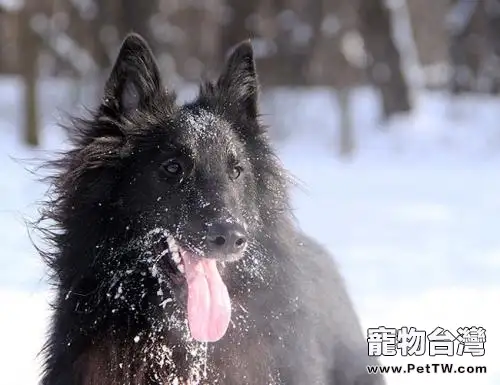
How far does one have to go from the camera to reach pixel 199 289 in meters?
3.87

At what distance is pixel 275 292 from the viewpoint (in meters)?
4.11

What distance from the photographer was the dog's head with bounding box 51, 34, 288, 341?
3.85 metres

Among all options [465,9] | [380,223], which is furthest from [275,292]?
[465,9]

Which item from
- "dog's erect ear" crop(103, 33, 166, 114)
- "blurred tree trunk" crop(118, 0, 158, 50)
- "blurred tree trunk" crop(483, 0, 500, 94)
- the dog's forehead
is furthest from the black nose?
"blurred tree trunk" crop(483, 0, 500, 94)

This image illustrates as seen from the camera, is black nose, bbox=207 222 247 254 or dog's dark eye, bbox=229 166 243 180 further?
dog's dark eye, bbox=229 166 243 180

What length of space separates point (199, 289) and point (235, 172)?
660 millimetres

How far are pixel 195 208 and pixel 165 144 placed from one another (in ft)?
1.38

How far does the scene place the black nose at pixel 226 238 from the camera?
12.1 feet

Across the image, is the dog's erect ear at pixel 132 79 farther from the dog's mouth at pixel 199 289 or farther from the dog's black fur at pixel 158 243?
the dog's mouth at pixel 199 289

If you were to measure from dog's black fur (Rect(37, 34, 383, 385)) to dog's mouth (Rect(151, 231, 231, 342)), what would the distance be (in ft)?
0.13

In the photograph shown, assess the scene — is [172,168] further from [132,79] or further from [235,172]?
[132,79]

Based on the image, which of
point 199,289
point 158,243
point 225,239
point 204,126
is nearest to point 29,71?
point 204,126

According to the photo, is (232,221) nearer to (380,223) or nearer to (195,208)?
(195,208)

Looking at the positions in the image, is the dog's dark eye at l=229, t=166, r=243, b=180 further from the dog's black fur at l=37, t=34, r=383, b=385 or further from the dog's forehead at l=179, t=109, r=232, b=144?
the dog's forehead at l=179, t=109, r=232, b=144
